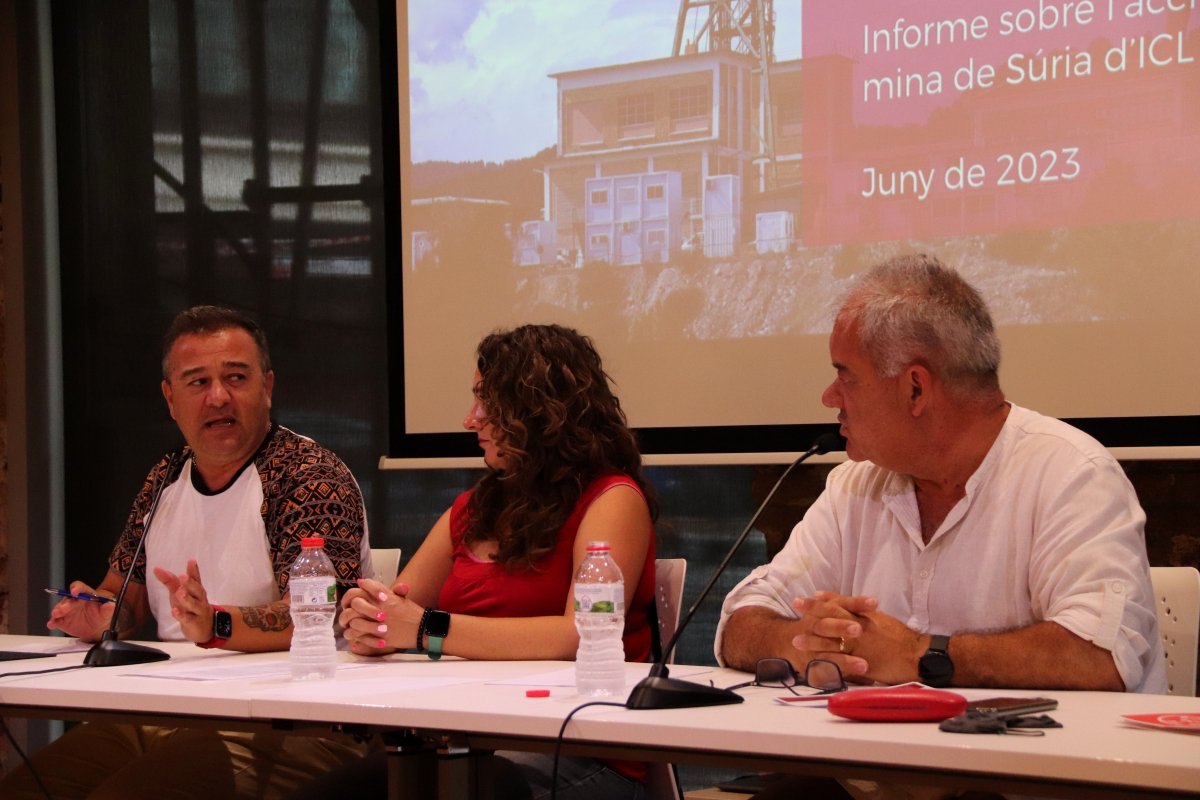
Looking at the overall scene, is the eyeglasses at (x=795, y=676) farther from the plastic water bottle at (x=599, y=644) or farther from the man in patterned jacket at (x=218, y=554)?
the man in patterned jacket at (x=218, y=554)

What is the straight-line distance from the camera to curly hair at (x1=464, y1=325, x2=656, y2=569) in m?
2.40

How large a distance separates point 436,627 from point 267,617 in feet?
1.39

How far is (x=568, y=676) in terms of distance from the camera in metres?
1.95

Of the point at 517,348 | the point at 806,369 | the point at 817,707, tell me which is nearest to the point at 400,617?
the point at 517,348

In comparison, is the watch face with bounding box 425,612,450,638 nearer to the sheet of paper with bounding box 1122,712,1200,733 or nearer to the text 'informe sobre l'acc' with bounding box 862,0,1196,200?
the sheet of paper with bounding box 1122,712,1200,733

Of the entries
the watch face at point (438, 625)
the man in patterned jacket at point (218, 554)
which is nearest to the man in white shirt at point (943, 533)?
the watch face at point (438, 625)

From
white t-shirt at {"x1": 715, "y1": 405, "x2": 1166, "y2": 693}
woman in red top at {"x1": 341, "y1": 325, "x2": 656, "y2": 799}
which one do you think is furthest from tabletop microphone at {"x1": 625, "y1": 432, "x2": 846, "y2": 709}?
woman in red top at {"x1": 341, "y1": 325, "x2": 656, "y2": 799}

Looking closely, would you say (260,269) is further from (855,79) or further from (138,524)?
(855,79)

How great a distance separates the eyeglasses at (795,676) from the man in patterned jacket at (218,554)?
902 millimetres

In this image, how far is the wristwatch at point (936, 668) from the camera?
176 centimetres

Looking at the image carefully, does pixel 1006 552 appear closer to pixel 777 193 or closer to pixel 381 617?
pixel 381 617

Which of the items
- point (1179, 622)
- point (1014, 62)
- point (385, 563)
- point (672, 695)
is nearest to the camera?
point (672, 695)

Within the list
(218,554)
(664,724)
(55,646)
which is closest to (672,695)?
(664,724)

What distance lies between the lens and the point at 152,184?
4.58 m
